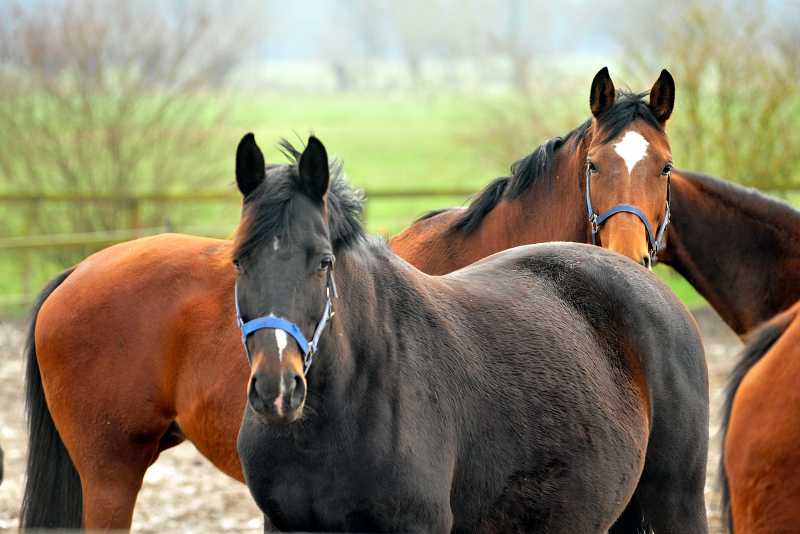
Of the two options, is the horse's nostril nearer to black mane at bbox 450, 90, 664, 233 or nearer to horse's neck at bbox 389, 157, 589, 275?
horse's neck at bbox 389, 157, 589, 275

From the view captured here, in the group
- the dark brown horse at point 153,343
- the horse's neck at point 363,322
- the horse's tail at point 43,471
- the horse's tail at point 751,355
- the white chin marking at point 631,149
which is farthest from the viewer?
the white chin marking at point 631,149

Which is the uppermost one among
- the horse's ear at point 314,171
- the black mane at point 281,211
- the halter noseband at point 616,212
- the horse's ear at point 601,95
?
the horse's ear at point 601,95

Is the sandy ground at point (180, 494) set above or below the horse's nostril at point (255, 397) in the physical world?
below

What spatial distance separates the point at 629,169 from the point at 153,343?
2393 millimetres

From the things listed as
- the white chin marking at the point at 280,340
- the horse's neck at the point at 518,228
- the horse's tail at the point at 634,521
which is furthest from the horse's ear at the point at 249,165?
the horse's tail at the point at 634,521

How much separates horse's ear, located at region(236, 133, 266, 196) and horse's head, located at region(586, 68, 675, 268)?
1.86 meters


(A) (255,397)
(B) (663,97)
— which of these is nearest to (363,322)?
(A) (255,397)

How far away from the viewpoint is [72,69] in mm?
11664

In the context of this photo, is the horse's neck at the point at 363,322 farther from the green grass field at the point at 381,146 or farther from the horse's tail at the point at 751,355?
the horse's tail at the point at 751,355

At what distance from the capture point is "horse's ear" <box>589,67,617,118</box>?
12.9 ft

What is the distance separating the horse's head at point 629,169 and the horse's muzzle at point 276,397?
1.98m

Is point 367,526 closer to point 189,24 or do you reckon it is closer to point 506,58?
point 189,24

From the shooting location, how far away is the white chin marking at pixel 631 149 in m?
3.71

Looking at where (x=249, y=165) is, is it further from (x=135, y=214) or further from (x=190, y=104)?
(x=190, y=104)
